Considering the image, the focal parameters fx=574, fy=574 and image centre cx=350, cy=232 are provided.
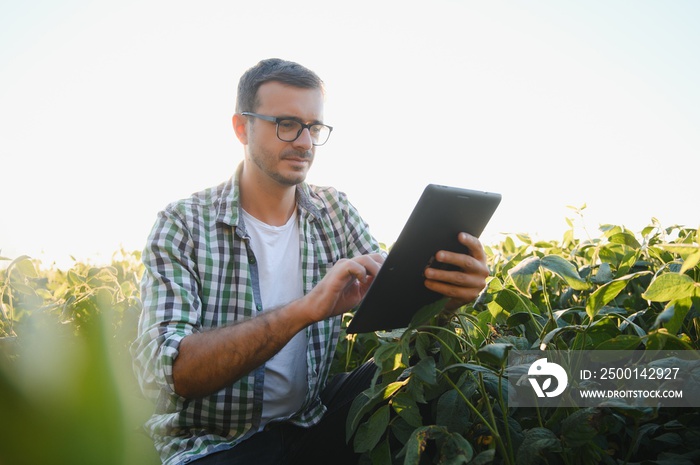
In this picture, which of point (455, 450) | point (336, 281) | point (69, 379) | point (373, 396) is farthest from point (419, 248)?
point (69, 379)

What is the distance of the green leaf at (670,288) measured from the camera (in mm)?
1214

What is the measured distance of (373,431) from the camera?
53.8 inches

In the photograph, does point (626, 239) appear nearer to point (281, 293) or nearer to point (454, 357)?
point (454, 357)

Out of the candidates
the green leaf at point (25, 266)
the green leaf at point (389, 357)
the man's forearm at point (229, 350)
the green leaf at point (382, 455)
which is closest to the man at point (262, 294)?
the man's forearm at point (229, 350)

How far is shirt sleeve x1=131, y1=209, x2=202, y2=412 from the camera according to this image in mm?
1725

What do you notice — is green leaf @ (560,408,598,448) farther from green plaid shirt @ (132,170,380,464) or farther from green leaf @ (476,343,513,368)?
green plaid shirt @ (132,170,380,464)

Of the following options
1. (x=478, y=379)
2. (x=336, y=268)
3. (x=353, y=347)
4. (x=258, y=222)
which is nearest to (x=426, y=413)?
(x=478, y=379)

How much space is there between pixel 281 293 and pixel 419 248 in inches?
37.1

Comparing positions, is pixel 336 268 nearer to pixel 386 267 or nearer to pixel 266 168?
pixel 386 267

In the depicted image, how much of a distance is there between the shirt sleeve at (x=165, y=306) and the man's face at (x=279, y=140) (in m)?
0.45

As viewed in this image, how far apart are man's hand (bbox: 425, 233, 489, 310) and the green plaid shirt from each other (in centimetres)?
77

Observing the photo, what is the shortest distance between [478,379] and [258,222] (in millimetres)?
1239

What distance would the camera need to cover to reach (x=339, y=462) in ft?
6.47

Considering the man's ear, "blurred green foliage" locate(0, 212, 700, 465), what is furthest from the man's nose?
"blurred green foliage" locate(0, 212, 700, 465)
